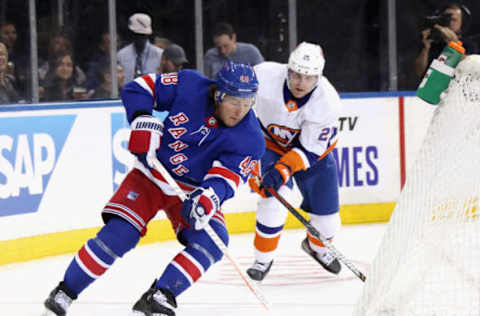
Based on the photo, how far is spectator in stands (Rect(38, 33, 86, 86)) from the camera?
18.1ft

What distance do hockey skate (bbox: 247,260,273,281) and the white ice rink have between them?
42 millimetres

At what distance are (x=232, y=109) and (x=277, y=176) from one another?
88cm

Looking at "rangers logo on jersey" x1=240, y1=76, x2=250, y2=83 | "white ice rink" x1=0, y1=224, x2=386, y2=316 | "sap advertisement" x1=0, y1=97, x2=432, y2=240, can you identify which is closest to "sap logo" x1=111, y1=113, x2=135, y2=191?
"sap advertisement" x1=0, y1=97, x2=432, y2=240

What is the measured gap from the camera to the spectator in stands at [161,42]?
→ 5.95 m

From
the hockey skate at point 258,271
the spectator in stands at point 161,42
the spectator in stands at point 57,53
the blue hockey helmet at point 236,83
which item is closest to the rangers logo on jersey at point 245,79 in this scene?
the blue hockey helmet at point 236,83

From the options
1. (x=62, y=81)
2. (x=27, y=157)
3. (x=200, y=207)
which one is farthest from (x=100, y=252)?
(x=62, y=81)

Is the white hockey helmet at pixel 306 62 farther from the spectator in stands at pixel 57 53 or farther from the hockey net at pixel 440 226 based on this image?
the spectator in stands at pixel 57 53

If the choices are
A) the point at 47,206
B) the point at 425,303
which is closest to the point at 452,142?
the point at 425,303

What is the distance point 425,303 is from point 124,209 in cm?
102

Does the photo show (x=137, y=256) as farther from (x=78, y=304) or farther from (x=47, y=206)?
(x=78, y=304)

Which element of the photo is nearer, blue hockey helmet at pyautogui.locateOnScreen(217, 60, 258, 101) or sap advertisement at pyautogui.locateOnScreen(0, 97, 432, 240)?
blue hockey helmet at pyautogui.locateOnScreen(217, 60, 258, 101)

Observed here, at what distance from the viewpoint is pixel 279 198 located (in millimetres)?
4090

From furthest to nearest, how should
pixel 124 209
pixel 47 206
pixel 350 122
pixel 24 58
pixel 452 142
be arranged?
pixel 350 122, pixel 24 58, pixel 47 206, pixel 124 209, pixel 452 142

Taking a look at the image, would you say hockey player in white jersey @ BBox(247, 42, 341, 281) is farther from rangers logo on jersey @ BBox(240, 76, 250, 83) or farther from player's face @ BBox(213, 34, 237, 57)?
player's face @ BBox(213, 34, 237, 57)
